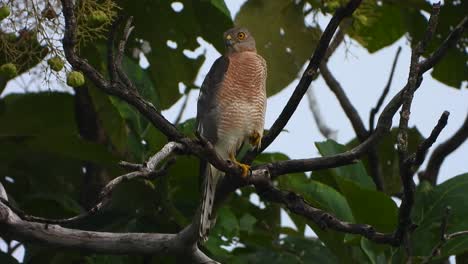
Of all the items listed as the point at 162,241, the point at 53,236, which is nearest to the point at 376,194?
the point at 162,241

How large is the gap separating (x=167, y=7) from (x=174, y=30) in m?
0.19

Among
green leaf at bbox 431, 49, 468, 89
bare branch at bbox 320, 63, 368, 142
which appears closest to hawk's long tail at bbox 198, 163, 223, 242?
bare branch at bbox 320, 63, 368, 142

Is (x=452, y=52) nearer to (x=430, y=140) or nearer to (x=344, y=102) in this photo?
(x=344, y=102)

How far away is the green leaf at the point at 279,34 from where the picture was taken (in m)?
6.42

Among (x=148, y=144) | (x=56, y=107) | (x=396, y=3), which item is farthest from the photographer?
(x=396, y=3)

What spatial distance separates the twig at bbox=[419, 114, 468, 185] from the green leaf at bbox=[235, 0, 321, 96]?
1.08 metres

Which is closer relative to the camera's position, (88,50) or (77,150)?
(77,150)

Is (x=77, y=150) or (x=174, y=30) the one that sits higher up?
(x=174, y=30)

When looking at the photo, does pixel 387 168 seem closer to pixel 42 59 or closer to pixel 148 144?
pixel 148 144

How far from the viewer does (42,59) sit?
467 centimetres

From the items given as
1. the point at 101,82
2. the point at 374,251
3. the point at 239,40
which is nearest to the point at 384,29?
the point at 239,40

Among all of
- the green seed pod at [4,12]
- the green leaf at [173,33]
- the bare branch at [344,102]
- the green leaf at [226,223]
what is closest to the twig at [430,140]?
the green seed pod at [4,12]

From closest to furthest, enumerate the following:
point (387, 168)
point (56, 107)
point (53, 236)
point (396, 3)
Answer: point (53, 236), point (56, 107), point (396, 3), point (387, 168)

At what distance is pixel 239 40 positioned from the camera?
6453 millimetres
